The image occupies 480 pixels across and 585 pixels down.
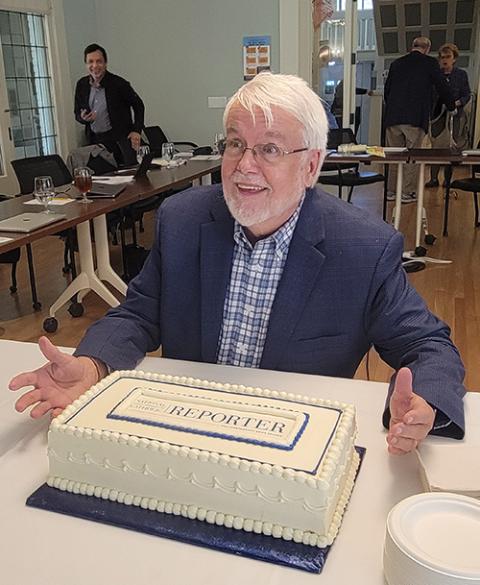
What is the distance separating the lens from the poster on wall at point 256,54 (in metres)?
6.69

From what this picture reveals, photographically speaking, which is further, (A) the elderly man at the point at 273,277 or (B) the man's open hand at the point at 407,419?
(A) the elderly man at the point at 273,277

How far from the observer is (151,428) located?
90cm

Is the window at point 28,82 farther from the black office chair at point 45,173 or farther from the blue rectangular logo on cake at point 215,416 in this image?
the blue rectangular logo on cake at point 215,416

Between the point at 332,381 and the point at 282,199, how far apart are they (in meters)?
0.40

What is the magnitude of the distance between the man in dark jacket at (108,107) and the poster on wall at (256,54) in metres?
1.63

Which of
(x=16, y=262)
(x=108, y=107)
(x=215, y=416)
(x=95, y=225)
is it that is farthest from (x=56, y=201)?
(x=215, y=416)

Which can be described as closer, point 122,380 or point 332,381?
point 122,380

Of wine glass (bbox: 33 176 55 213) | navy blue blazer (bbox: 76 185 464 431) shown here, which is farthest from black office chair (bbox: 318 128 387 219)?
navy blue blazer (bbox: 76 185 464 431)

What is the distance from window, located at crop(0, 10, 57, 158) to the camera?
5965 mm

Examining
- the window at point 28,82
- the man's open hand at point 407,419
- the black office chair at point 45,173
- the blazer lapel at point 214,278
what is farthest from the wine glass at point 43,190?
the window at point 28,82

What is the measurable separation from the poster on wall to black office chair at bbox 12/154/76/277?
321 centimetres

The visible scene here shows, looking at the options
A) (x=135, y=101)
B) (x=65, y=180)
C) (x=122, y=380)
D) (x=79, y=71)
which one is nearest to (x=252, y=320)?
(x=122, y=380)

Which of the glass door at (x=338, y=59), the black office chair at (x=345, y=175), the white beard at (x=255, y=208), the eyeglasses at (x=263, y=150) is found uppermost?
the glass door at (x=338, y=59)

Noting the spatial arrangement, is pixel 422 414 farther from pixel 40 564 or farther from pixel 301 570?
pixel 40 564
